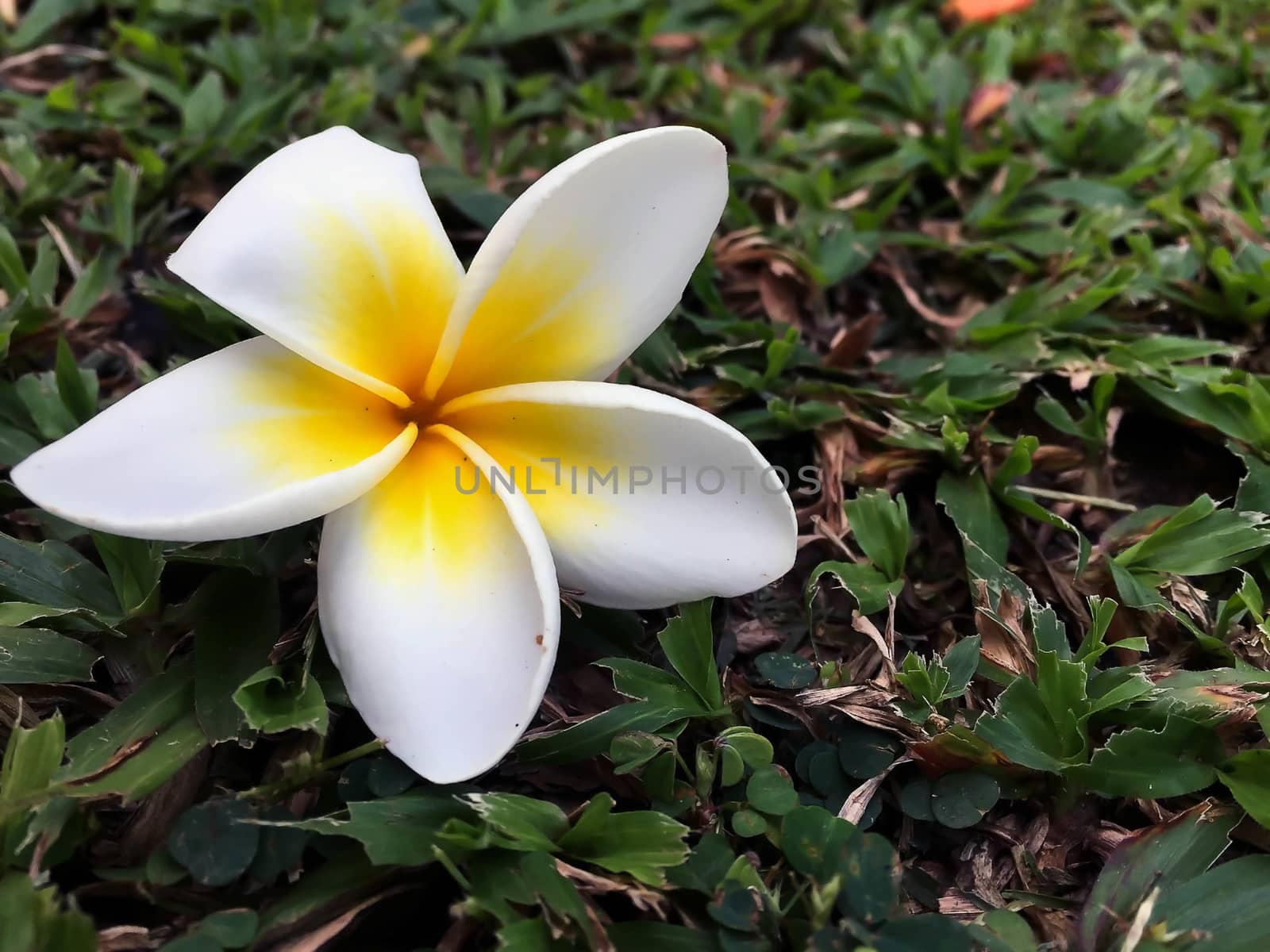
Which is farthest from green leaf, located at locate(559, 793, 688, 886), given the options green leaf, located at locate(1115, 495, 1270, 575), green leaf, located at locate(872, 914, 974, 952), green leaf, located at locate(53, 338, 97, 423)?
green leaf, located at locate(53, 338, 97, 423)

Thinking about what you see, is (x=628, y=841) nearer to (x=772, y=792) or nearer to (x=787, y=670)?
(x=772, y=792)

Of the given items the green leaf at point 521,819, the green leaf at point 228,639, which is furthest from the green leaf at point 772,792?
the green leaf at point 228,639

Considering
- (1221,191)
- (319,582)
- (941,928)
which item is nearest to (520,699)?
(319,582)

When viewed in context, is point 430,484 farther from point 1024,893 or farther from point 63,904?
point 1024,893

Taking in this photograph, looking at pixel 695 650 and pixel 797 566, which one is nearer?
pixel 695 650

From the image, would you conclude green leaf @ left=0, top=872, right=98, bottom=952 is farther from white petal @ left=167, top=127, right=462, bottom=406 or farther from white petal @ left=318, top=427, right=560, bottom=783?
white petal @ left=167, top=127, right=462, bottom=406

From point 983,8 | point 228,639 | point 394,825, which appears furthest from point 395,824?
point 983,8
